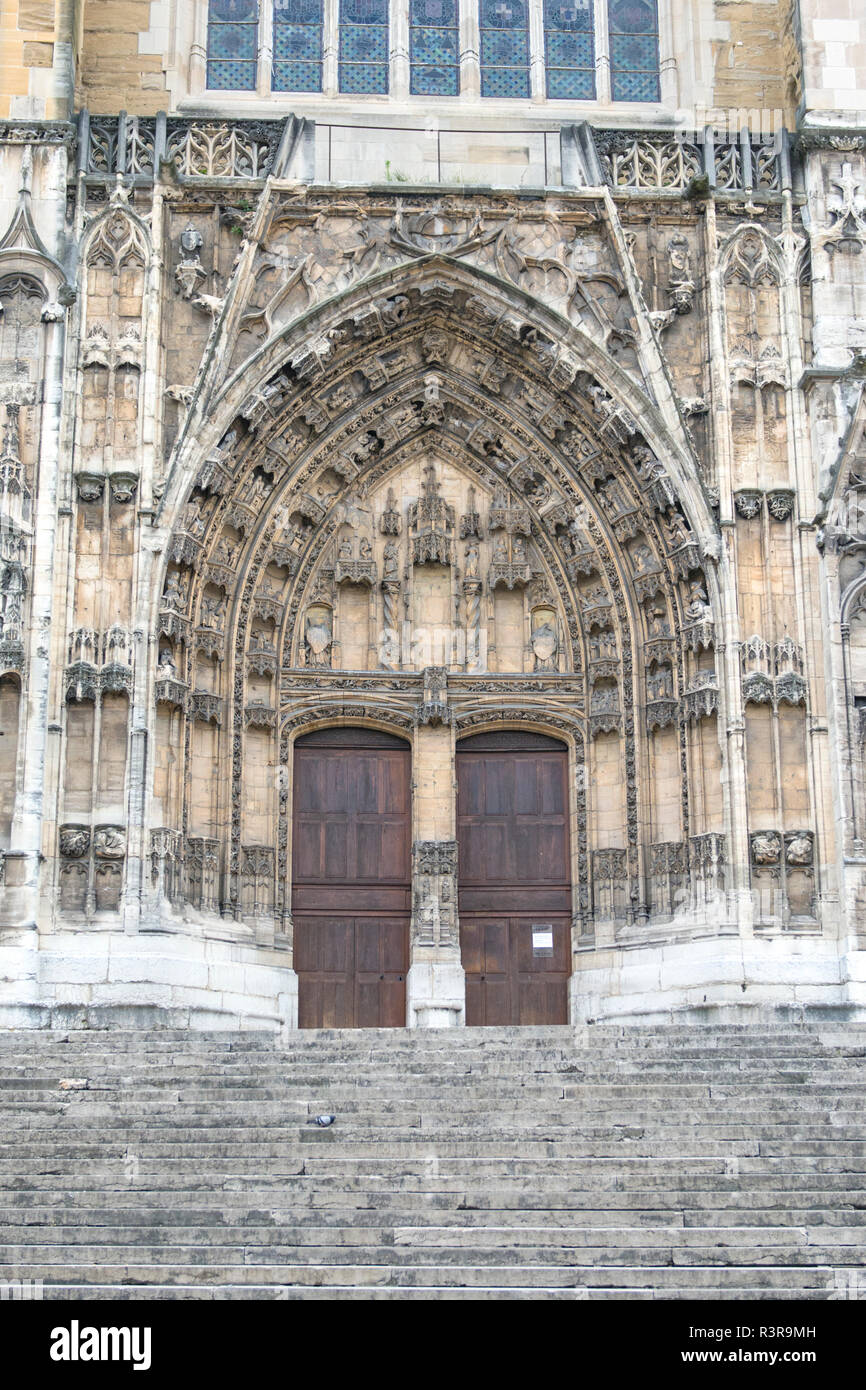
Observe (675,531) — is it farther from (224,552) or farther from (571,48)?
(571,48)

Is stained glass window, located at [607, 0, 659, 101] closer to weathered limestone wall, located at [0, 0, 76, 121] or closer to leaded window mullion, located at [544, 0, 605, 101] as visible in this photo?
leaded window mullion, located at [544, 0, 605, 101]

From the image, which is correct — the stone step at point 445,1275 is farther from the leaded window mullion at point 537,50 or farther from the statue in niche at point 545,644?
the leaded window mullion at point 537,50

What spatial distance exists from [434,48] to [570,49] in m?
1.48

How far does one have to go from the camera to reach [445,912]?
18000 millimetres

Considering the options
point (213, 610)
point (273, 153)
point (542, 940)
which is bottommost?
point (542, 940)

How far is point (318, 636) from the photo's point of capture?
18797mm

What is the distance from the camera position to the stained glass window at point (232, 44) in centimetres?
1933

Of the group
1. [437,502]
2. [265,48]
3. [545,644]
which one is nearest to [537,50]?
[265,48]

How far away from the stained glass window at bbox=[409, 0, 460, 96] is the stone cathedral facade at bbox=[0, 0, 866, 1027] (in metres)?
0.05

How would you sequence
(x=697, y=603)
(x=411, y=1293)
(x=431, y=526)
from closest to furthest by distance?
1. (x=411, y=1293)
2. (x=697, y=603)
3. (x=431, y=526)

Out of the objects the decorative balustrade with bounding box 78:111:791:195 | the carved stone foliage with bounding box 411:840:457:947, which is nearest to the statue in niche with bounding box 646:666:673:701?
the carved stone foliage with bounding box 411:840:457:947

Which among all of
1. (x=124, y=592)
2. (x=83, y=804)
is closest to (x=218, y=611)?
(x=124, y=592)

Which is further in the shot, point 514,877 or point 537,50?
point 537,50
